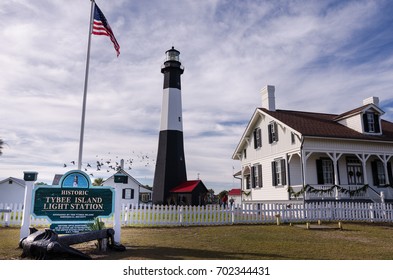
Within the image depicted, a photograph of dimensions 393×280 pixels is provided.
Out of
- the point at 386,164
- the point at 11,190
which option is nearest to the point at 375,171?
the point at 386,164

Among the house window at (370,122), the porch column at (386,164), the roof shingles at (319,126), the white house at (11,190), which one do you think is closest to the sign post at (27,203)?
the roof shingles at (319,126)

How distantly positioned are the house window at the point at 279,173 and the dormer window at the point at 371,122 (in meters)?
5.84

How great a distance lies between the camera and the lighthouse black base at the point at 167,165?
27.3 m

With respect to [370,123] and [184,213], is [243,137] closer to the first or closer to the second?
[370,123]

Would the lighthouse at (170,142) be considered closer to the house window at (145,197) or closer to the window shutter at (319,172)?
the window shutter at (319,172)

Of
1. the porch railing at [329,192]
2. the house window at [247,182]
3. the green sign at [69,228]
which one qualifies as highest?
the house window at [247,182]

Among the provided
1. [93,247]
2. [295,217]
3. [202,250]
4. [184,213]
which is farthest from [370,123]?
[93,247]

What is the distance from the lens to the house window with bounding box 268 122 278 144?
21447 mm

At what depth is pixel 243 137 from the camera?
25250 millimetres

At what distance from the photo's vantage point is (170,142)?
27.3 meters

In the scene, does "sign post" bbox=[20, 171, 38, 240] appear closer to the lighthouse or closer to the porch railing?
the porch railing

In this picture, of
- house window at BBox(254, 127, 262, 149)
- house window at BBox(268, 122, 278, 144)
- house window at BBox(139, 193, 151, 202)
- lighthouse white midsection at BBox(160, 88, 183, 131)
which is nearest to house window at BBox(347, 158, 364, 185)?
house window at BBox(268, 122, 278, 144)

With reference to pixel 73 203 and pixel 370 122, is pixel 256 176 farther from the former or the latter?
pixel 73 203
